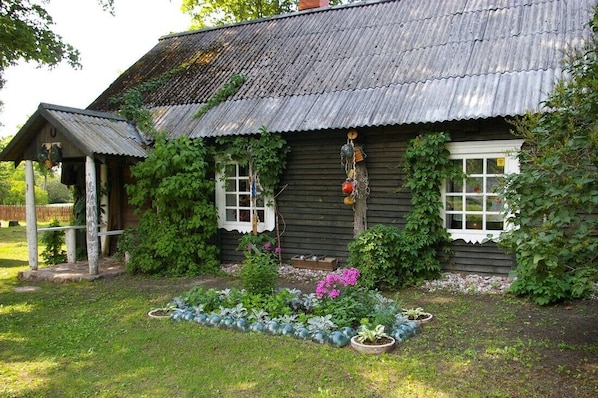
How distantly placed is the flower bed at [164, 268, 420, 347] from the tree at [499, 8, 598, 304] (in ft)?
5.61

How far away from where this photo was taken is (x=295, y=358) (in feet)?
15.0

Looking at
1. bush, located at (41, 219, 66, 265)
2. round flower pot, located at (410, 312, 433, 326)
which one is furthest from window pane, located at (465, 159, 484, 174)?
bush, located at (41, 219, 66, 265)

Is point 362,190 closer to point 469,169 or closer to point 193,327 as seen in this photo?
point 469,169

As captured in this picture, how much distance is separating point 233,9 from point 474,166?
19025 millimetres

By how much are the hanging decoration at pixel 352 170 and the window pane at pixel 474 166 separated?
1.76m

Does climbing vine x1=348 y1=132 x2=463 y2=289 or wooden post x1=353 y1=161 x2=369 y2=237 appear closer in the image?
climbing vine x1=348 y1=132 x2=463 y2=289

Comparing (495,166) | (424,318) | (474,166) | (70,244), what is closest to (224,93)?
(70,244)

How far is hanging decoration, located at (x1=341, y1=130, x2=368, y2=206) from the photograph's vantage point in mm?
8273

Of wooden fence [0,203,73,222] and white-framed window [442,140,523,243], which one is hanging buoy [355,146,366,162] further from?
wooden fence [0,203,73,222]

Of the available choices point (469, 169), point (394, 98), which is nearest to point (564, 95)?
point (469, 169)

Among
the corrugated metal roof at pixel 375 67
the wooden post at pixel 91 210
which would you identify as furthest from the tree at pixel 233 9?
the wooden post at pixel 91 210

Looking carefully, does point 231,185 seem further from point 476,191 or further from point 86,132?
point 476,191

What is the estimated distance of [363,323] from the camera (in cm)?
507

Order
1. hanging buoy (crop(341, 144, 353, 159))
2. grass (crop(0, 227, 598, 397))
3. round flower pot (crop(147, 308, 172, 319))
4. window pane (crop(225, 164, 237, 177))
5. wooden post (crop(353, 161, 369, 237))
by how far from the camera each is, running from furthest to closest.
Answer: window pane (crop(225, 164, 237, 177)) < wooden post (crop(353, 161, 369, 237)) < hanging buoy (crop(341, 144, 353, 159)) < round flower pot (crop(147, 308, 172, 319)) < grass (crop(0, 227, 598, 397))
